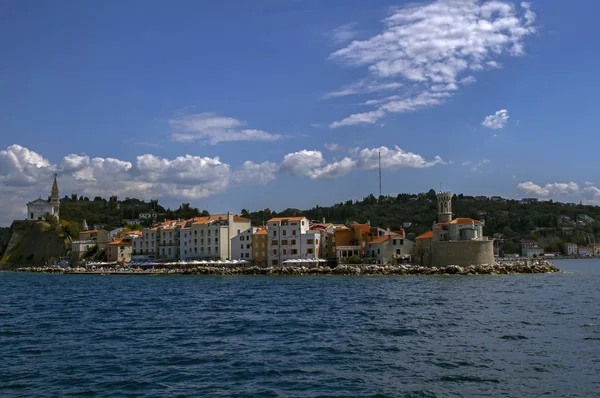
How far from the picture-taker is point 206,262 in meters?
83.0

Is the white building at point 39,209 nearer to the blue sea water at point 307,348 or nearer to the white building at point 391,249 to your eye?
the white building at point 391,249

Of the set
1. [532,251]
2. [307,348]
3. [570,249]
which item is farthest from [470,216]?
[307,348]

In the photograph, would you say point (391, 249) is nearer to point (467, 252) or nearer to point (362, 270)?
point (362, 270)

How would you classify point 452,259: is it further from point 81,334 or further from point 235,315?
point 81,334

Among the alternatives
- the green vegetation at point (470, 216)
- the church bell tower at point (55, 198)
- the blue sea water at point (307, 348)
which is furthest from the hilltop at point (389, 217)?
the blue sea water at point (307, 348)

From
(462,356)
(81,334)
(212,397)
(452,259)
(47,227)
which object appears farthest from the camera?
(47,227)

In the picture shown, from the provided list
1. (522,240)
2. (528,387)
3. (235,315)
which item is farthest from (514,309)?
(522,240)

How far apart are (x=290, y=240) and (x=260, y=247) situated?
19.7 ft

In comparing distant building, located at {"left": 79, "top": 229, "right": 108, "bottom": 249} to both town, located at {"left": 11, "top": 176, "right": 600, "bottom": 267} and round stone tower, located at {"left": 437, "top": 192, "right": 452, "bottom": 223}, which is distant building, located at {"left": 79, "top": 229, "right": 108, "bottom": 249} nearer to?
town, located at {"left": 11, "top": 176, "right": 600, "bottom": 267}

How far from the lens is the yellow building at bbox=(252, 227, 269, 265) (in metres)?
82.6

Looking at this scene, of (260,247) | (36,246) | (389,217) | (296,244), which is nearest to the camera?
(296,244)

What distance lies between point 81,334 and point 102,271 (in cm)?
6490

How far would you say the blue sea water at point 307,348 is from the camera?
1575cm

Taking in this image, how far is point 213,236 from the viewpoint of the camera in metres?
87.8
